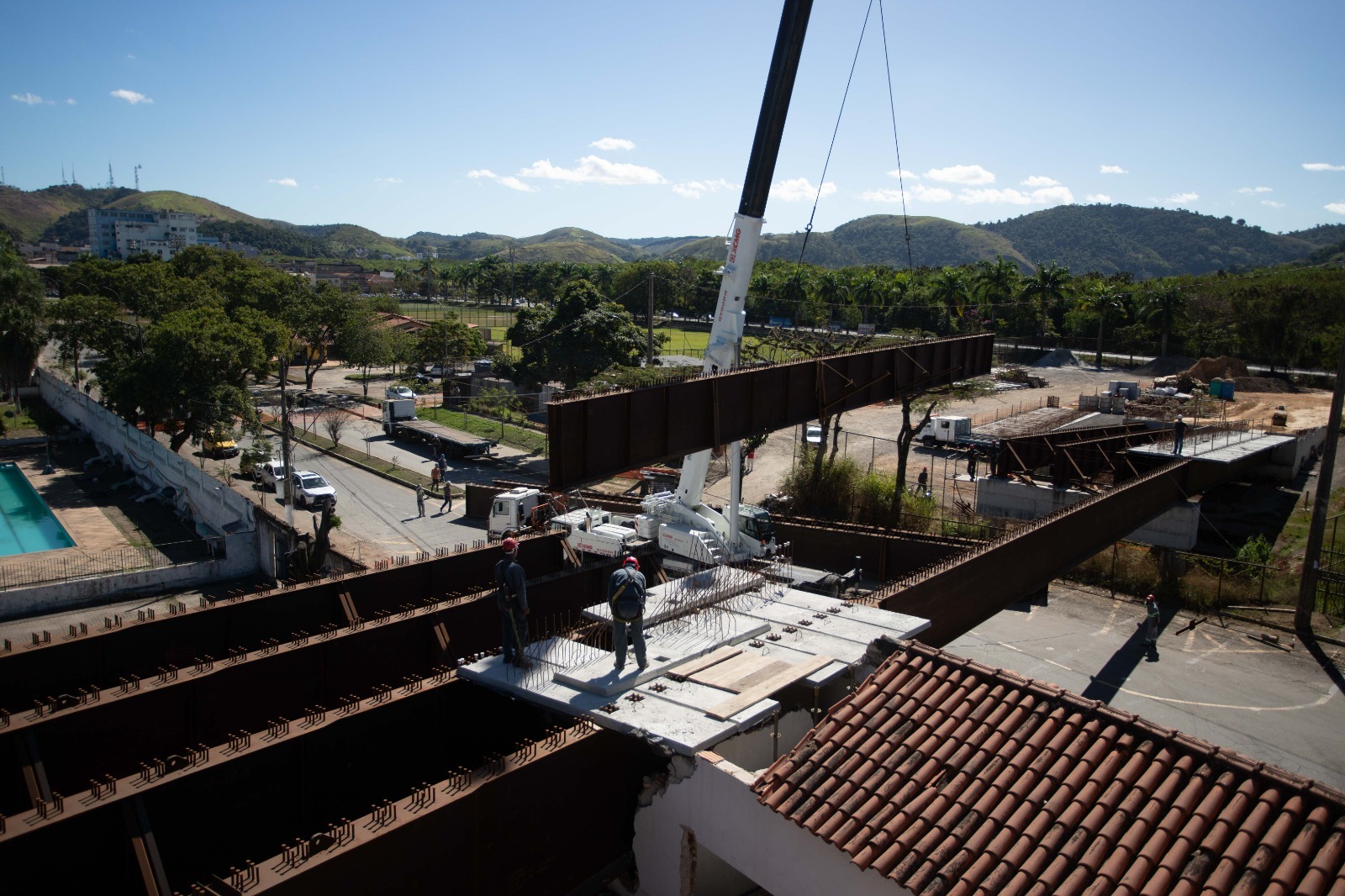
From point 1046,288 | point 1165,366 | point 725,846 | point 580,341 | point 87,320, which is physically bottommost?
point 725,846

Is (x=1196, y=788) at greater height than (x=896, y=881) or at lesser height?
greater

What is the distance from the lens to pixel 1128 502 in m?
23.4

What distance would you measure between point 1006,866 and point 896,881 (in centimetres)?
83

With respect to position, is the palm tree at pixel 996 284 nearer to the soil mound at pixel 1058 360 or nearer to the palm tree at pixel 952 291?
the palm tree at pixel 952 291

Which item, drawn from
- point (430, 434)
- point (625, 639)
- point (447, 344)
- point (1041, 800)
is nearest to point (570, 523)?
point (625, 639)

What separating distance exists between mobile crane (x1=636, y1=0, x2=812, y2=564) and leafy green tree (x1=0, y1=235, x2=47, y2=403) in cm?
5051

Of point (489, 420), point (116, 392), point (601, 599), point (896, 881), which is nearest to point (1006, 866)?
point (896, 881)

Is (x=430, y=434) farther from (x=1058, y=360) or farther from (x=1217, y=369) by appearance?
(x=1058, y=360)

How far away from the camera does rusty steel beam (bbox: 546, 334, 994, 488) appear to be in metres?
12.6

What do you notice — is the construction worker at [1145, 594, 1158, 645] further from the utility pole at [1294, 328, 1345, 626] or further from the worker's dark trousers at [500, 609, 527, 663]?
the worker's dark trousers at [500, 609, 527, 663]

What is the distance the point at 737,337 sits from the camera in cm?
2031

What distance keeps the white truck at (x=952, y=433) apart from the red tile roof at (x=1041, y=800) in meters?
36.6

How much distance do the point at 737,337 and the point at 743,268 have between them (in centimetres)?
175

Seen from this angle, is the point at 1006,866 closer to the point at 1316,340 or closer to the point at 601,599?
the point at 601,599
